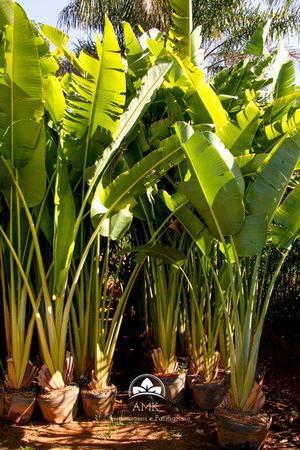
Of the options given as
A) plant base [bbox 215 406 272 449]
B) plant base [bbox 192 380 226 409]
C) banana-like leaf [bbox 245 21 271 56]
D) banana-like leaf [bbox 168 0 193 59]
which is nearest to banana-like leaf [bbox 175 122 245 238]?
plant base [bbox 215 406 272 449]

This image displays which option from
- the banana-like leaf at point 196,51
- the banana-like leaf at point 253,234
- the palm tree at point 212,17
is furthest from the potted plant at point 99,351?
the palm tree at point 212,17

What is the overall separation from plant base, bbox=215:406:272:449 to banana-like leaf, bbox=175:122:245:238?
1.31 metres

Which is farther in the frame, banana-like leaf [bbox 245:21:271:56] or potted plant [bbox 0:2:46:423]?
banana-like leaf [bbox 245:21:271:56]

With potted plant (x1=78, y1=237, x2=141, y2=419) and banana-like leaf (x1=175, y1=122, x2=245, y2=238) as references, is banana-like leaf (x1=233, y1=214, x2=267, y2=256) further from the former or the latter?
potted plant (x1=78, y1=237, x2=141, y2=419)

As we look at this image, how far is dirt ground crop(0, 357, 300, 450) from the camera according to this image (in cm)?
359

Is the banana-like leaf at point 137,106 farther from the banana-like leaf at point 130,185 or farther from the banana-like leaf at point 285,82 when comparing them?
the banana-like leaf at point 285,82

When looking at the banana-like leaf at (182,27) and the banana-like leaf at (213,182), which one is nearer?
the banana-like leaf at (213,182)

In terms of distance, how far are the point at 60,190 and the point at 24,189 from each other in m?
0.29

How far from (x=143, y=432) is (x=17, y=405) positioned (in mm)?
1018

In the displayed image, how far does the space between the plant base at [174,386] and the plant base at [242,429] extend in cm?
85

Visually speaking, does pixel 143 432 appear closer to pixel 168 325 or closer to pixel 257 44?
pixel 168 325

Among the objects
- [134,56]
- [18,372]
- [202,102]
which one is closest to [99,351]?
[18,372]

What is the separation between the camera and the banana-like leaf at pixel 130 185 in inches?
140

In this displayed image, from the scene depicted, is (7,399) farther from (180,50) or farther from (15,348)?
(180,50)
